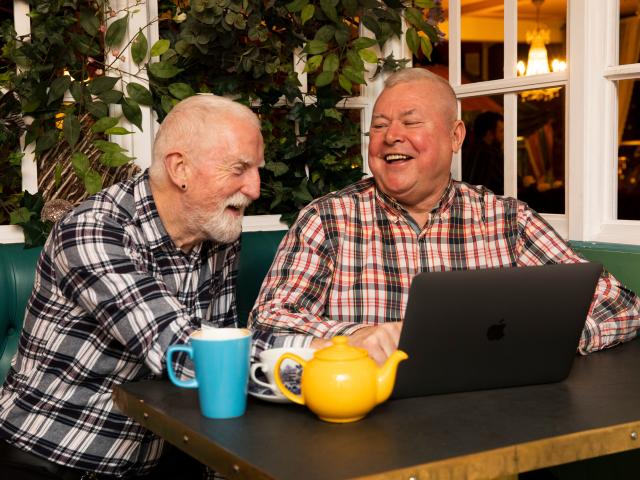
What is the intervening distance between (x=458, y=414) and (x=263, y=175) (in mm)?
1782

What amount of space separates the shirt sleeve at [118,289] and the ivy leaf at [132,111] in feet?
3.14

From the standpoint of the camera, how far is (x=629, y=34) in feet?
7.75

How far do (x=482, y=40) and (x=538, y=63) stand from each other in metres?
0.60

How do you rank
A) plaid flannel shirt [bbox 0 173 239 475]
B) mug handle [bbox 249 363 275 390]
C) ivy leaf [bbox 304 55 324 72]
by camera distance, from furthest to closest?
ivy leaf [bbox 304 55 324 72] < plaid flannel shirt [bbox 0 173 239 475] < mug handle [bbox 249 363 275 390]

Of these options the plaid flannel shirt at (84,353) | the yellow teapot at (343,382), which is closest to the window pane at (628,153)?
the plaid flannel shirt at (84,353)

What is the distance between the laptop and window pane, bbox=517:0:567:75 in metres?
1.29

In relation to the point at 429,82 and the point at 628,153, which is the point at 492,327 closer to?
the point at 429,82

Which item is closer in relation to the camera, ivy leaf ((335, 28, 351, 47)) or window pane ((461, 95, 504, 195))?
window pane ((461, 95, 504, 195))

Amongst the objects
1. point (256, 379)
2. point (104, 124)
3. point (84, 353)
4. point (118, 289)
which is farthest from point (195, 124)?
point (104, 124)

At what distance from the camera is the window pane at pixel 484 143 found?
2.77 m

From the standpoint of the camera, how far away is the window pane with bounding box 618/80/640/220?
2389 millimetres

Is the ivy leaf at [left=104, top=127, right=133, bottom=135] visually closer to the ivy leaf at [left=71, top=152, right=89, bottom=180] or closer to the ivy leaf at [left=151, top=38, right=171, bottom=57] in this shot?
the ivy leaf at [left=71, top=152, right=89, bottom=180]

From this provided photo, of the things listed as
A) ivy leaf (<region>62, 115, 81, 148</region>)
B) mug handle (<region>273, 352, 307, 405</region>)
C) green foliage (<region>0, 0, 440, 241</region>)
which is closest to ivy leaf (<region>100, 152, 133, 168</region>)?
green foliage (<region>0, 0, 440, 241</region>)

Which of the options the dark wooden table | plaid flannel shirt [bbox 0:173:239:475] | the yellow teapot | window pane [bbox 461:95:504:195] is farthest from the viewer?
window pane [bbox 461:95:504:195]
